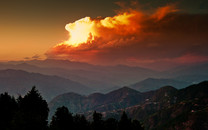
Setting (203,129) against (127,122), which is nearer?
(127,122)

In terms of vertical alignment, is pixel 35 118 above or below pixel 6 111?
below

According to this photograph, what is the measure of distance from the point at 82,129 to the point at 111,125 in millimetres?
11404

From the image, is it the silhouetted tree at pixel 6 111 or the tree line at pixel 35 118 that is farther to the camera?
the silhouetted tree at pixel 6 111

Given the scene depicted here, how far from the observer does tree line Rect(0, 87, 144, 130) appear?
110 ft

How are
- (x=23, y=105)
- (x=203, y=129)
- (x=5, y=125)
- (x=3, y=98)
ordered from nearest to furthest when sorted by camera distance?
1. (x=5, y=125)
2. (x=23, y=105)
3. (x=3, y=98)
4. (x=203, y=129)

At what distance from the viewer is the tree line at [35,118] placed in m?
33.4

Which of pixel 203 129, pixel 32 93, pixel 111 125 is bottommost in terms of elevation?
pixel 203 129

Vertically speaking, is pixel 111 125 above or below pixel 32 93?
below

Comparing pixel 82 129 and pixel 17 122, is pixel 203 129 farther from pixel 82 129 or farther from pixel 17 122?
pixel 17 122

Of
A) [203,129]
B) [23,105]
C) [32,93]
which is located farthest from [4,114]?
[203,129]

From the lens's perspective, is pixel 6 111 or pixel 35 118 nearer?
pixel 35 118

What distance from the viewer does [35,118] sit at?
111 ft

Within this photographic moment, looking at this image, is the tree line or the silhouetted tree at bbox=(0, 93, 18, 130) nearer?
the tree line

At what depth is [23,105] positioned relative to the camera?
47250mm
